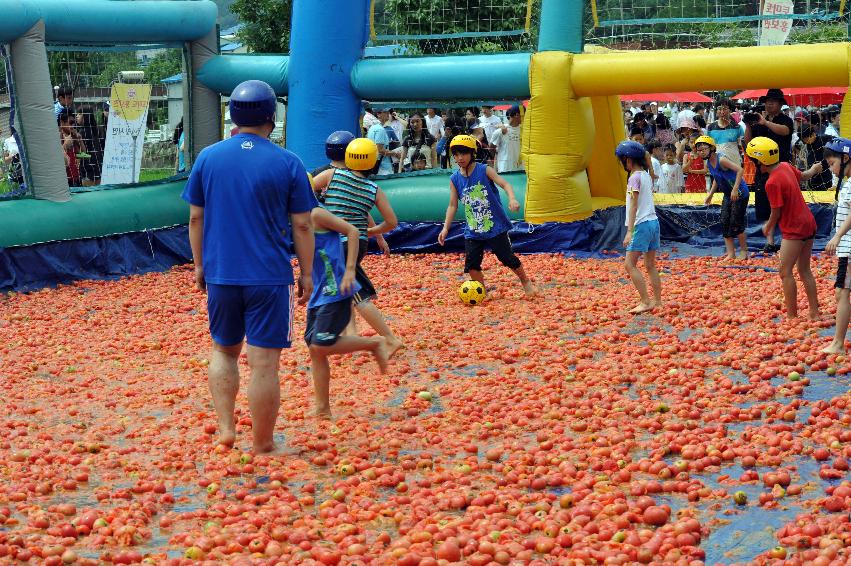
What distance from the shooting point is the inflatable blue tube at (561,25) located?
14.7 m

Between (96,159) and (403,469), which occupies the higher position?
(96,159)

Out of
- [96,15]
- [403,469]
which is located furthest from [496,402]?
[96,15]

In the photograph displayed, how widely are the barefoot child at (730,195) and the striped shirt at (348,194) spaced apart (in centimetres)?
671

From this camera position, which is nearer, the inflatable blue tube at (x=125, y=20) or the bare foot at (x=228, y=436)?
the bare foot at (x=228, y=436)

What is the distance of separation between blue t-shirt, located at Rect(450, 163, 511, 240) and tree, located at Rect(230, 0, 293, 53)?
2511 centimetres

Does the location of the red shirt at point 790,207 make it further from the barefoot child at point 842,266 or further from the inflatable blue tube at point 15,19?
the inflatable blue tube at point 15,19

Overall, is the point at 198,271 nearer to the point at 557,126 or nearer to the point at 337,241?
the point at 337,241

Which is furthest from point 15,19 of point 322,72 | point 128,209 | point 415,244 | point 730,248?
point 730,248

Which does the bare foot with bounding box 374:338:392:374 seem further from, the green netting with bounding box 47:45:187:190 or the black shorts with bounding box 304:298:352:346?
the green netting with bounding box 47:45:187:190

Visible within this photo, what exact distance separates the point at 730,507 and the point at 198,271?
10.3ft

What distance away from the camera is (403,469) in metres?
6.29

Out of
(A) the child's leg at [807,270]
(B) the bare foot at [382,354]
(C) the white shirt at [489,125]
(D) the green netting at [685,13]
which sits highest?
(D) the green netting at [685,13]

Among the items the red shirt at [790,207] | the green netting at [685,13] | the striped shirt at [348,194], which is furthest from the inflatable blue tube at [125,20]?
the red shirt at [790,207]

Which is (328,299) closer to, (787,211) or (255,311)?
(255,311)
